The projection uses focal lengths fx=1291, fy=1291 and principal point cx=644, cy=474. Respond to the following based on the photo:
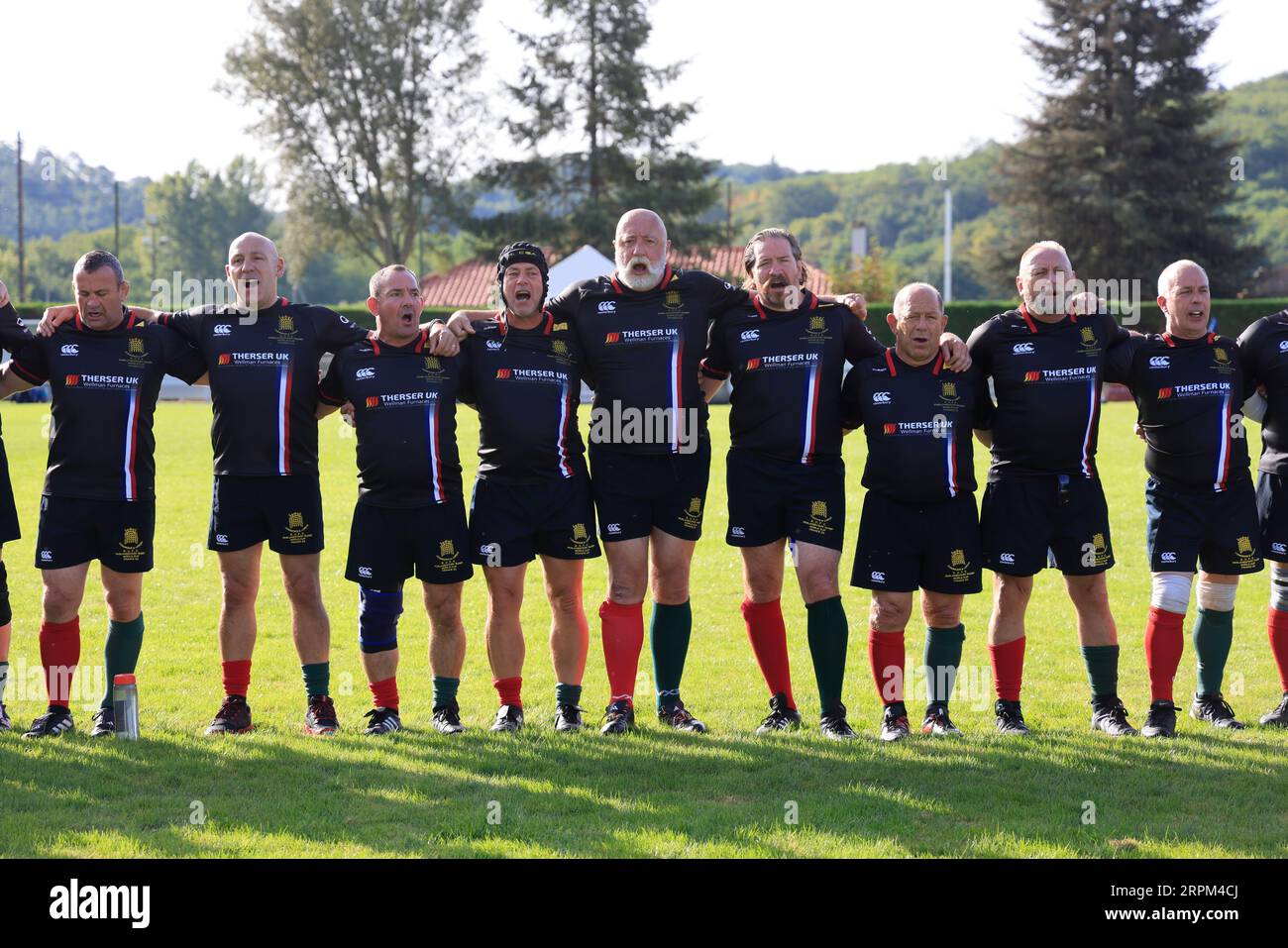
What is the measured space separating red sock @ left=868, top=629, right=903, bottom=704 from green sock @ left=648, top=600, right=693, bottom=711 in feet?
3.14

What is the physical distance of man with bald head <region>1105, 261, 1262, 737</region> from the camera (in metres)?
6.46

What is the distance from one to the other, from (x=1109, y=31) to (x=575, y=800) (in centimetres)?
5145

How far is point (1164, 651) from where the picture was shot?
6.49 meters

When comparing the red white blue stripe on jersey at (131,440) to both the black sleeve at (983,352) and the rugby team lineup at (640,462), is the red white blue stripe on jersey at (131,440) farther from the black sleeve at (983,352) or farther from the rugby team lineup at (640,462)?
the black sleeve at (983,352)

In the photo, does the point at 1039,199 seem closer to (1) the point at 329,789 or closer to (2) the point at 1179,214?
(2) the point at 1179,214

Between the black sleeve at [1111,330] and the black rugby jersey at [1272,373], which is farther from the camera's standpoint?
the black rugby jersey at [1272,373]

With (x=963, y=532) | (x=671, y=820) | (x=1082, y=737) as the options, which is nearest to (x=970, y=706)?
(x=1082, y=737)

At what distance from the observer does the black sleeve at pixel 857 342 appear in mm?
6348

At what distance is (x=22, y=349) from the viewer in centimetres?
645

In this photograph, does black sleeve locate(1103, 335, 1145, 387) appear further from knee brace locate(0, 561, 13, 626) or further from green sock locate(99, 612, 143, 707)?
knee brace locate(0, 561, 13, 626)

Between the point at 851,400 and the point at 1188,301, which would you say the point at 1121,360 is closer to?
the point at 1188,301

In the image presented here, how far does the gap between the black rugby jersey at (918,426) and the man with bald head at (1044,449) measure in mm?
199

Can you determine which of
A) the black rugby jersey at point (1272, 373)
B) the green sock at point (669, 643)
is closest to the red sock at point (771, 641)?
the green sock at point (669, 643)

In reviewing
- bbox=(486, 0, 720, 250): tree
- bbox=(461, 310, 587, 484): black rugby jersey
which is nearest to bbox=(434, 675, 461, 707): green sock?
bbox=(461, 310, 587, 484): black rugby jersey
